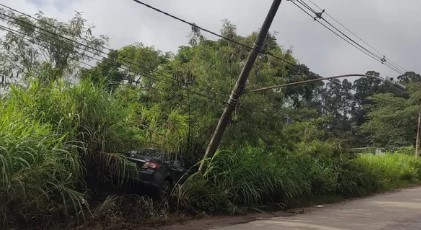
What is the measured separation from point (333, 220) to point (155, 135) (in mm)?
5540

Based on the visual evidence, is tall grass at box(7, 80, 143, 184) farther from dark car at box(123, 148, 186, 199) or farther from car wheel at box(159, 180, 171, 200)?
car wheel at box(159, 180, 171, 200)

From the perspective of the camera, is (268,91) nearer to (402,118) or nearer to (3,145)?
(3,145)

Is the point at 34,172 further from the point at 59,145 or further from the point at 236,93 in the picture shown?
the point at 236,93

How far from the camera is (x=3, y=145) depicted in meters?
8.80

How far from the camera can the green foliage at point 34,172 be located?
8531 mm

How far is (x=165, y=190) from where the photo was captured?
1289 cm

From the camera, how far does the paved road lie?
39.2ft

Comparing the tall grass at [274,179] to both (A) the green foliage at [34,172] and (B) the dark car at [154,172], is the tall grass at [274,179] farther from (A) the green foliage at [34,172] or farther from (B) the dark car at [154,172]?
(A) the green foliage at [34,172]

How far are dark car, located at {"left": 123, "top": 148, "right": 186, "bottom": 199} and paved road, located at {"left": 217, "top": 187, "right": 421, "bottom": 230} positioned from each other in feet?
7.43

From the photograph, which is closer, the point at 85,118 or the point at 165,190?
the point at 85,118

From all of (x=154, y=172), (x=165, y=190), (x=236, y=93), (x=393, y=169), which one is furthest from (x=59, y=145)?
(x=393, y=169)

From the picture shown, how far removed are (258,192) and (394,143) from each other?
44.6 metres

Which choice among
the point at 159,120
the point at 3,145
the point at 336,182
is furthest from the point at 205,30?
the point at 336,182

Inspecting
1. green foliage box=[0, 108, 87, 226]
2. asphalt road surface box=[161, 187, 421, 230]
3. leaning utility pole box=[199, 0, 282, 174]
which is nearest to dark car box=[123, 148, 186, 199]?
leaning utility pole box=[199, 0, 282, 174]
